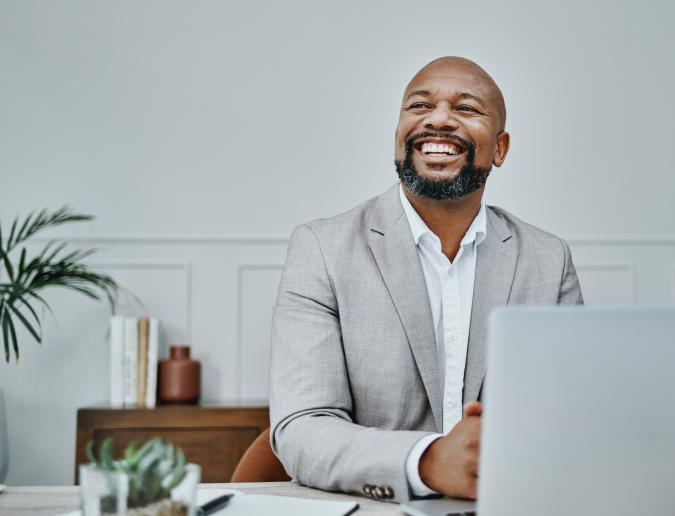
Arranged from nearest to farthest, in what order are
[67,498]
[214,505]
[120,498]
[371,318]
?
[120,498], [214,505], [67,498], [371,318]

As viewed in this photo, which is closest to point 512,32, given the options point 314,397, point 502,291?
point 502,291

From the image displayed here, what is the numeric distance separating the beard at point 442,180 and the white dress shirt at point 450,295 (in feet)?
0.15

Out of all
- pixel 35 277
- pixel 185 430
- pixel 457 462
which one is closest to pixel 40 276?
pixel 35 277

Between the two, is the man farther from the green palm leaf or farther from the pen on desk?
the green palm leaf

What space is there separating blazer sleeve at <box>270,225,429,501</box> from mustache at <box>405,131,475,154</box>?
0.36 metres

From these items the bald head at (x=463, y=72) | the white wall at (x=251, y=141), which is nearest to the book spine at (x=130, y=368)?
the white wall at (x=251, y=141)

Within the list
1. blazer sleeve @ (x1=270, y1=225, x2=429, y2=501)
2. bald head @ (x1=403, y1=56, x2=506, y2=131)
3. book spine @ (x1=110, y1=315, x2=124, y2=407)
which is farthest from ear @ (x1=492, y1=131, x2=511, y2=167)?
book spine @ (x1=110, y1=315, x2=124, y2=407)

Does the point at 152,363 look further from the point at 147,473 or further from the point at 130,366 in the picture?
the point at 147,473

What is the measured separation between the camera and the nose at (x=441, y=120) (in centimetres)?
177

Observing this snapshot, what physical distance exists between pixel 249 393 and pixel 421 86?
159 centimetres

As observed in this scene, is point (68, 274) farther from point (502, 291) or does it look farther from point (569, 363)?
point (569, 363)

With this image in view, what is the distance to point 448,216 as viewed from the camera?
5.95ft

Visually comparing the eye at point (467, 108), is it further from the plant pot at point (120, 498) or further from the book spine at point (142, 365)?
the book spine at point (142, 365)

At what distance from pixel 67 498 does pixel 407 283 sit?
0.84 metres
